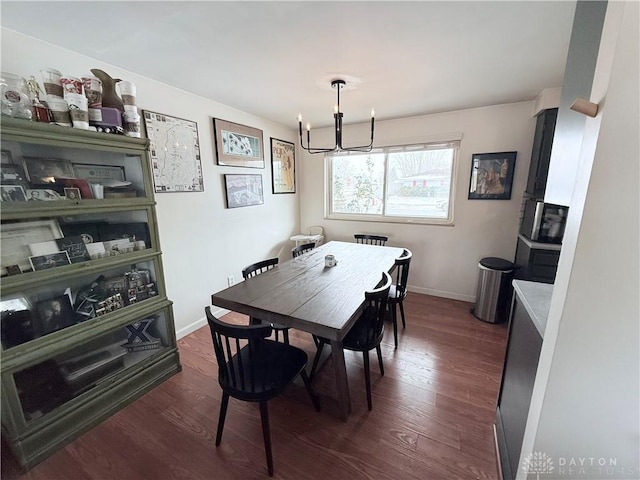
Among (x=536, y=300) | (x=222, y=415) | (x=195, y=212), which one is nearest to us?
(x=536, y=300)

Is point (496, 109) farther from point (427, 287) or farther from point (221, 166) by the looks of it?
point (221, 166)

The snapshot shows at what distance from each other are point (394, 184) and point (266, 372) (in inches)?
116

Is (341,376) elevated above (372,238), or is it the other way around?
(372,238)

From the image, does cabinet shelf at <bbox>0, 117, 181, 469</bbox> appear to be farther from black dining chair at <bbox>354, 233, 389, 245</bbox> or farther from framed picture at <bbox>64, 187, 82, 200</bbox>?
black dining chair at <bbox>354, 233, 389, 245</bbox>

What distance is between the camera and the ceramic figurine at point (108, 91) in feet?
5.11

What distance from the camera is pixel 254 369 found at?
1.31 meters

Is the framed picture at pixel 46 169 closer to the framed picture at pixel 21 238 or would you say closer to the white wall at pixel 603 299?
the framed picture at pixel 21 238

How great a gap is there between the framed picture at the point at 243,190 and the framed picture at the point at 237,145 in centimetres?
15

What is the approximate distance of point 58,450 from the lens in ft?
4.70

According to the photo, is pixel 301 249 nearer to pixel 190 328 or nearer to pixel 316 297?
pixel 316 297

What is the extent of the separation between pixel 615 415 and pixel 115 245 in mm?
2524

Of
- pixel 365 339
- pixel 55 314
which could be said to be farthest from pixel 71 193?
pixel 365 339

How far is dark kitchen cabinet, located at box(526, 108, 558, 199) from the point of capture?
2270 mm

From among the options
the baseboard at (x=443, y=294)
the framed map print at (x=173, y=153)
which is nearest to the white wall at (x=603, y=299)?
the framed map print at (x=173, y=153)
